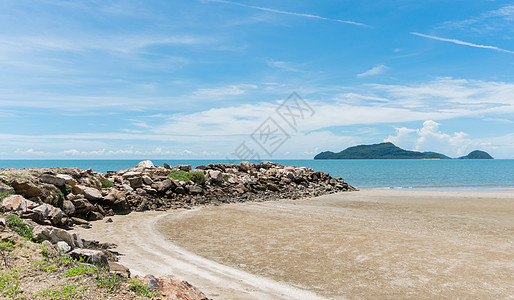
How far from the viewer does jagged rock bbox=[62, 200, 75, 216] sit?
14.7 meters

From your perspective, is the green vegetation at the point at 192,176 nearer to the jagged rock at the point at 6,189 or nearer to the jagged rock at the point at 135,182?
the jagged rock at the point at 135,182

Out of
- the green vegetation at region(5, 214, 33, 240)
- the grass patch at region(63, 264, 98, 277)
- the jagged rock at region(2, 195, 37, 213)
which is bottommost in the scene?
the grass patch at region(63, 264, 98, 277)

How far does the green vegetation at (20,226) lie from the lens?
8.01 meters

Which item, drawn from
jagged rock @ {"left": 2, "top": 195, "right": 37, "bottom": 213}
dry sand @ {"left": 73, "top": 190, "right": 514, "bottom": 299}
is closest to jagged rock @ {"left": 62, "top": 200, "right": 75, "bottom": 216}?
dry sand @ {"left": 73, "top": 190, "right": 514, "bottom": 299}

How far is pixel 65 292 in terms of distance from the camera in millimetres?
5477

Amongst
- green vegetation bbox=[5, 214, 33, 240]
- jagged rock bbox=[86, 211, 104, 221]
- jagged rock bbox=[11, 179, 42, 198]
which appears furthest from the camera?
jagged rock bbox=[86, 211, 104, 221]

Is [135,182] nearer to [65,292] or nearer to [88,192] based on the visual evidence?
[88,192]

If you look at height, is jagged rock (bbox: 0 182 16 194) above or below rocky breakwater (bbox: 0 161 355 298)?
above

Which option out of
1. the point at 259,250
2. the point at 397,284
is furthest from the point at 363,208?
the point at 397,284

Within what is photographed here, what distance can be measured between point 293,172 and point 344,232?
885 inches

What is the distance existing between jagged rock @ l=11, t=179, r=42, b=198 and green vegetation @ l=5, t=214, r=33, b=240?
4942mm

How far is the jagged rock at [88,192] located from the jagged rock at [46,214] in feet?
15.2

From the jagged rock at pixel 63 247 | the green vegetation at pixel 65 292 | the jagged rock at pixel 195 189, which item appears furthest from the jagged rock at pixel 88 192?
the green vegetation at pixel 65 292

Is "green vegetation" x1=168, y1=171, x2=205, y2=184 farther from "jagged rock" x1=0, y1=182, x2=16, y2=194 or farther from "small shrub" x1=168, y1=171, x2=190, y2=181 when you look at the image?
"jagged rock" x1=0, y1=182, x2=16, y2=194
